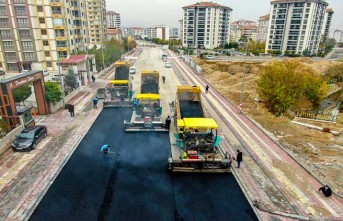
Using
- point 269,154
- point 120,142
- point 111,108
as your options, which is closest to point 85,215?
point 120,142

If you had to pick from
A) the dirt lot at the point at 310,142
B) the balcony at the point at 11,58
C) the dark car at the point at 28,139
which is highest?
the balcony at the point at 11,58

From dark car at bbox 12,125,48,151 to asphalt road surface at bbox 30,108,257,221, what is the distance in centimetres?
344

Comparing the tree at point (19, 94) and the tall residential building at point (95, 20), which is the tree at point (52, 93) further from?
the tall residential building at point (95, 20)

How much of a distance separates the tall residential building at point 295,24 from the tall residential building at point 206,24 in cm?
2965

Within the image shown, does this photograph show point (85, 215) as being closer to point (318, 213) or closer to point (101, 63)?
point (318, 213)

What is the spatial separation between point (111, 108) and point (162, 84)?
14.9 m

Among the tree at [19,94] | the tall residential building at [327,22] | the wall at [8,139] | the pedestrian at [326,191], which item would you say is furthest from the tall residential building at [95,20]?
the tall residential building at [327,22]

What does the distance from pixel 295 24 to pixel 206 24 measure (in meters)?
43.4

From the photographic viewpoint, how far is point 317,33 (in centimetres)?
10650

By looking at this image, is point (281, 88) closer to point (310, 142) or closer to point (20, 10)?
point (310, 142)

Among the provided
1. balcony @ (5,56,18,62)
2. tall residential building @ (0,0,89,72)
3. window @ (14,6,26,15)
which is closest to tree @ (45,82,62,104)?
tall residential building @ (0,0,89,72)

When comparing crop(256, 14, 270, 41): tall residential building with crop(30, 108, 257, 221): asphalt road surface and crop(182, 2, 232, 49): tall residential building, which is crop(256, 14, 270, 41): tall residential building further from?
crop(30, 108, 257, 221): asphalt road surface

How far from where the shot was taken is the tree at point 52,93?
24172 mm

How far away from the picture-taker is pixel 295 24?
98188mm
